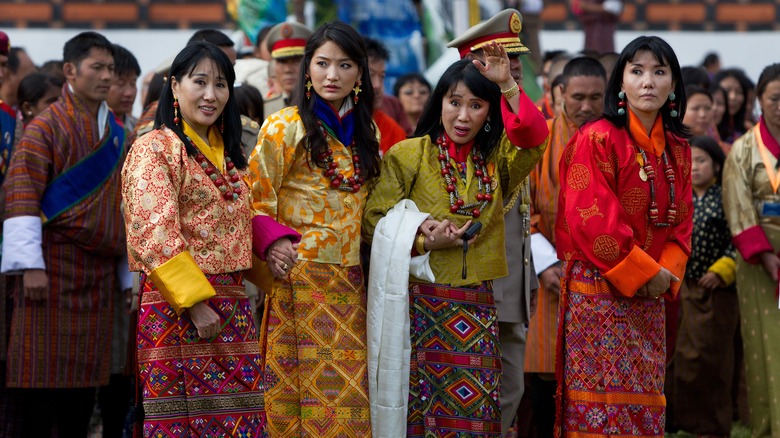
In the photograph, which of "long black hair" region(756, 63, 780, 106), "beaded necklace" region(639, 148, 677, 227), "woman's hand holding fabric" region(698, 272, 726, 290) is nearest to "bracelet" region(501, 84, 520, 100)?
"beaded necklace" region(639, 148, 677, 227)

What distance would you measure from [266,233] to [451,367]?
896mm

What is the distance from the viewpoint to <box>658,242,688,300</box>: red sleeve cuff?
192 inches

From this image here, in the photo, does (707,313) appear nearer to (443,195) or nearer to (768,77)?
(768,77)

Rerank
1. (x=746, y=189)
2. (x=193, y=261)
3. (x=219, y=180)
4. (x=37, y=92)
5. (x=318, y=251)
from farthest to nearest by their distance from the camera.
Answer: (x=37, y=92) < (x=746, y=189) < (x=318, y=251) < (x=219, y=180) < (x=193, y=261)

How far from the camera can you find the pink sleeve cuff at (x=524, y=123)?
4684 millimetres

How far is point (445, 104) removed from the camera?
496cm

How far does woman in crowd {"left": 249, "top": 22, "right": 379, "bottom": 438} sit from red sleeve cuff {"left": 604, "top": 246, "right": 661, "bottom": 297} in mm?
977

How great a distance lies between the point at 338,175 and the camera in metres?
4.75

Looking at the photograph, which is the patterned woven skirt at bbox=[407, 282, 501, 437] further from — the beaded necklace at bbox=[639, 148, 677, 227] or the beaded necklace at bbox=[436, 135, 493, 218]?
the beaded necklace at bbox=[639, 148, 677, 227]

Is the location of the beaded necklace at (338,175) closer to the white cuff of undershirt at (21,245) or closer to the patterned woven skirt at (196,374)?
the patterned woven skirt at (196,374)

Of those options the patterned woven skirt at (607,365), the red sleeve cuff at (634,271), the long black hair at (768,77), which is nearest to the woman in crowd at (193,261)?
the patterned woven skirt at (607,365)

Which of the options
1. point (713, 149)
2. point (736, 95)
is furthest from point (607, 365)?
point (736, 95)

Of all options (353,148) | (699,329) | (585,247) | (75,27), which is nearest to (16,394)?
(353,148)

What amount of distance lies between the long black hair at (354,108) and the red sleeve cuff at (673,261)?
46.0 inches
